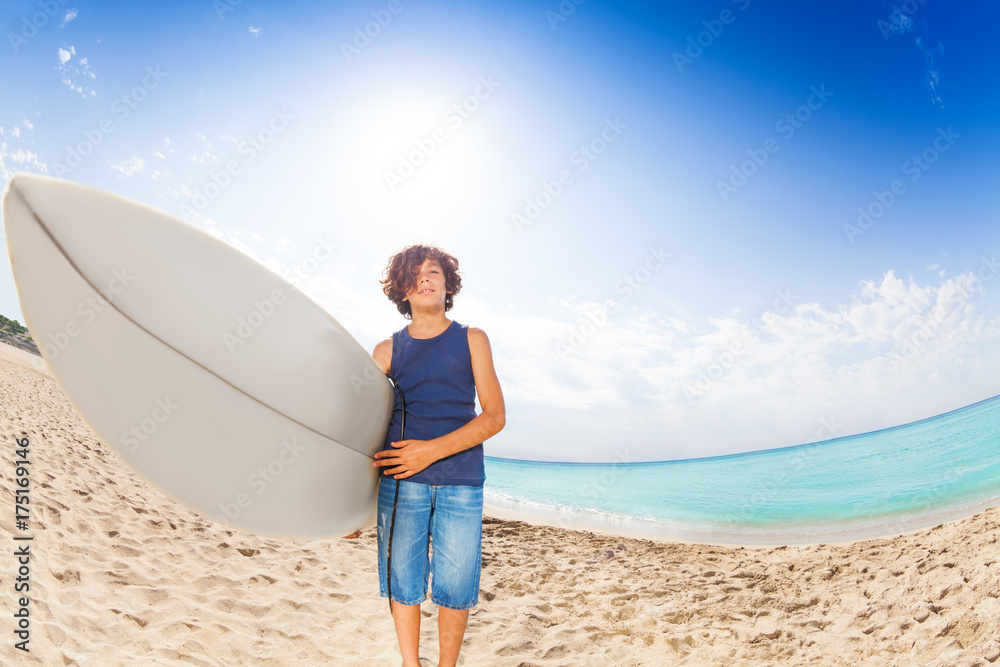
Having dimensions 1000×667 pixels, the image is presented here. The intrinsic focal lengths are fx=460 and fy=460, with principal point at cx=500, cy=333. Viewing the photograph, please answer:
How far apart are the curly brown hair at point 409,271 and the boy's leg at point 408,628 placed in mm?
1020

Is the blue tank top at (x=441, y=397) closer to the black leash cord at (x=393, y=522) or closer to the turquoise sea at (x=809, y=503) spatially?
the black leash cord at (x=393, y=522)

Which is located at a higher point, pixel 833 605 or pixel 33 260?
pixel 33 260

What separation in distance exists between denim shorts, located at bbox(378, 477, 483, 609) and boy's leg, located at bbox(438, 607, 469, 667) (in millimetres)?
61

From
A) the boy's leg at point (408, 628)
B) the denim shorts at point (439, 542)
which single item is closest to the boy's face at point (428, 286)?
the denim shorts at point (439, 542)

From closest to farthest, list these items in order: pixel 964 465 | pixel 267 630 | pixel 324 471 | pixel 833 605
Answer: pixel 324 471 → pixel 267 630 → pixel 833 605 → pixel 964 465

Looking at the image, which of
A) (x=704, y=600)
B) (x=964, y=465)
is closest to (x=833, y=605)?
(x=704, y=600)

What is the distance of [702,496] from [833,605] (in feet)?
30.2

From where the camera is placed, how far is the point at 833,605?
9.37 ft

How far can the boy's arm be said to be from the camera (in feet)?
4.80

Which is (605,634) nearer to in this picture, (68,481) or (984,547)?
(984,547)

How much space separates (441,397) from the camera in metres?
1.55

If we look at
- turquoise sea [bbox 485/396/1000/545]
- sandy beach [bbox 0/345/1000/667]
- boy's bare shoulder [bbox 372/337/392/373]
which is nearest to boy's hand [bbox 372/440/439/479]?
boy's bare shoulder [bbox 372/337/392/373]

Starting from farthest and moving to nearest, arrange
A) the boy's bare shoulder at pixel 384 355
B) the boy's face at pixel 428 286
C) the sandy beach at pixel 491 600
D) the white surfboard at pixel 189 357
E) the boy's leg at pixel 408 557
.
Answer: the sandy beach at pixel 491 600, the boy's bare shoulder at pixel 384 355, the boy's face at pixel 428 286, the boy's leg at pixel 408 557, the white surfboard at pixel 189 357

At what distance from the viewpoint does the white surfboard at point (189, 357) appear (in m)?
1.41
